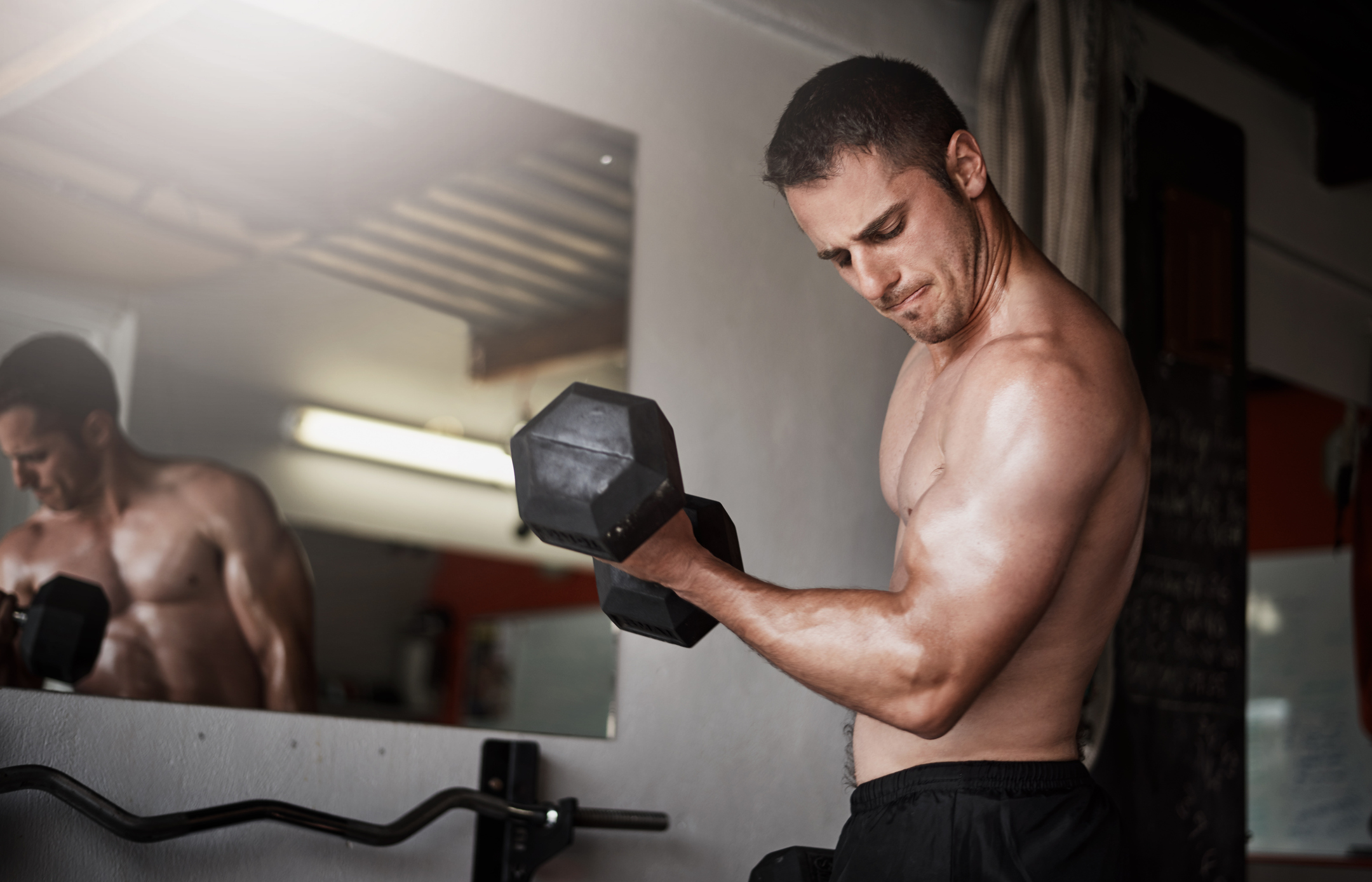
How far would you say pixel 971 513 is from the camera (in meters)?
1.24

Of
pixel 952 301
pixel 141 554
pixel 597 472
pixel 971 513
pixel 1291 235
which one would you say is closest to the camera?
pixel 597 472

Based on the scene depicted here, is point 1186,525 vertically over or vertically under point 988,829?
over

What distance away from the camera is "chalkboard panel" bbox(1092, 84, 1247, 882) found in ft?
9.02

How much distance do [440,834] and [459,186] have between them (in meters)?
1.19

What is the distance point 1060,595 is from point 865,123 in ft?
1.96

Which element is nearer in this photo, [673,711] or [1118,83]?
[673,711]

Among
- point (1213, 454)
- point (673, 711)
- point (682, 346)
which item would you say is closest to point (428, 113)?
point (682, 346)

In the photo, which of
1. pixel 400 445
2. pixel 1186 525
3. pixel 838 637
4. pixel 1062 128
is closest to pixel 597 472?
pixel 838 637

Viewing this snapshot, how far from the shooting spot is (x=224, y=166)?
2221 mm

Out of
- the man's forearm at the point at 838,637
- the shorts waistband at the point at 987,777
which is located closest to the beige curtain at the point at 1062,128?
the shorts waistband at the point at 987,777

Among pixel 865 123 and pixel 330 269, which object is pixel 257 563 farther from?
pixel 865 123

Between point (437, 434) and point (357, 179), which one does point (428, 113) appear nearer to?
point (357, 179)

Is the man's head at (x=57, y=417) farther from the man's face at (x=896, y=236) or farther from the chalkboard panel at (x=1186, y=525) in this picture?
the chalkboard panel at (x=1186, y=525)

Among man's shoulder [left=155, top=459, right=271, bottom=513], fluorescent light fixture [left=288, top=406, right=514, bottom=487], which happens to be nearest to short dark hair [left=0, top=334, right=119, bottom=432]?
man's shoulder [left=155, top=459, right=271, bottom=513]
